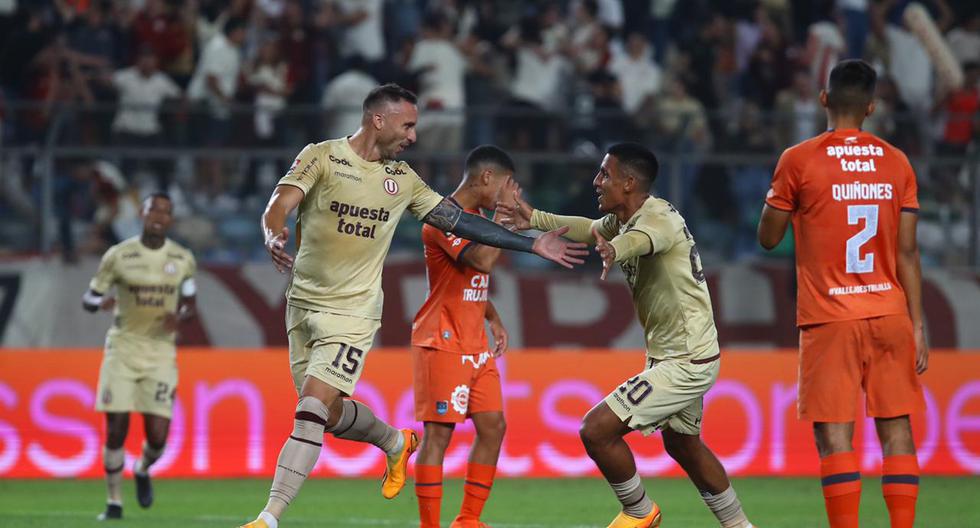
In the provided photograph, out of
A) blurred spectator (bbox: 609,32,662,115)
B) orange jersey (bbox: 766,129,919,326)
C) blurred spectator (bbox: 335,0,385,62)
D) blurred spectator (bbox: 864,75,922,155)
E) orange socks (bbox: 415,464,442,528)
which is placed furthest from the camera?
blurred spectator (bbox: 609,32,662,115)

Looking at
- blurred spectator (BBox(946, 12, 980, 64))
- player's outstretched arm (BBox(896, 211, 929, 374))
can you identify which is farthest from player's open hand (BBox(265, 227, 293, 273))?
blurred spectator (BBox(946, 12, 980, 64))

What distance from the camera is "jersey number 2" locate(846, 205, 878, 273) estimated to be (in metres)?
7.14

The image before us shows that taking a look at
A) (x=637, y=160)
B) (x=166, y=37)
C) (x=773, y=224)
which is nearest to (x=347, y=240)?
(x=637, y=160)

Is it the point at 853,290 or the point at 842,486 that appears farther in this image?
the point at 853,290

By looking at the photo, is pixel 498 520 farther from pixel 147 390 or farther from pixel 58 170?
pixel 58 170

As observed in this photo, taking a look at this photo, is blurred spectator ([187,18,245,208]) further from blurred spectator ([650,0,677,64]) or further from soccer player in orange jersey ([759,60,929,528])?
soccer player in orange jersey ([759,60,929,528])

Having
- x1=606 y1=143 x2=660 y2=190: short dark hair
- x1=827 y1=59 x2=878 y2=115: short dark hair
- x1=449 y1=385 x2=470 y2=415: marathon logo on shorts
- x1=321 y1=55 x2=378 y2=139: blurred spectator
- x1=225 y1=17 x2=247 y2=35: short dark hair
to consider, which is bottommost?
x1=449 y1=385 x2=470 y2=415: marathon logo on shorts

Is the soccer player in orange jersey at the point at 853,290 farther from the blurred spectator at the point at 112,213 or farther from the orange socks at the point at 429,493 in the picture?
the blurred spectator at the point at 112,213

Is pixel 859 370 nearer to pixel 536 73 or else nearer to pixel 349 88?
pixel 349 88

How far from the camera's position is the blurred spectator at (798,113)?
15.3 meters

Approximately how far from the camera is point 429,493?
8.38 meters

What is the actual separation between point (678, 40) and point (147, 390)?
926 centimetres

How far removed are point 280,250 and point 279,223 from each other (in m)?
0.27

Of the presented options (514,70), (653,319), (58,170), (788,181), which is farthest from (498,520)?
(514,70)
